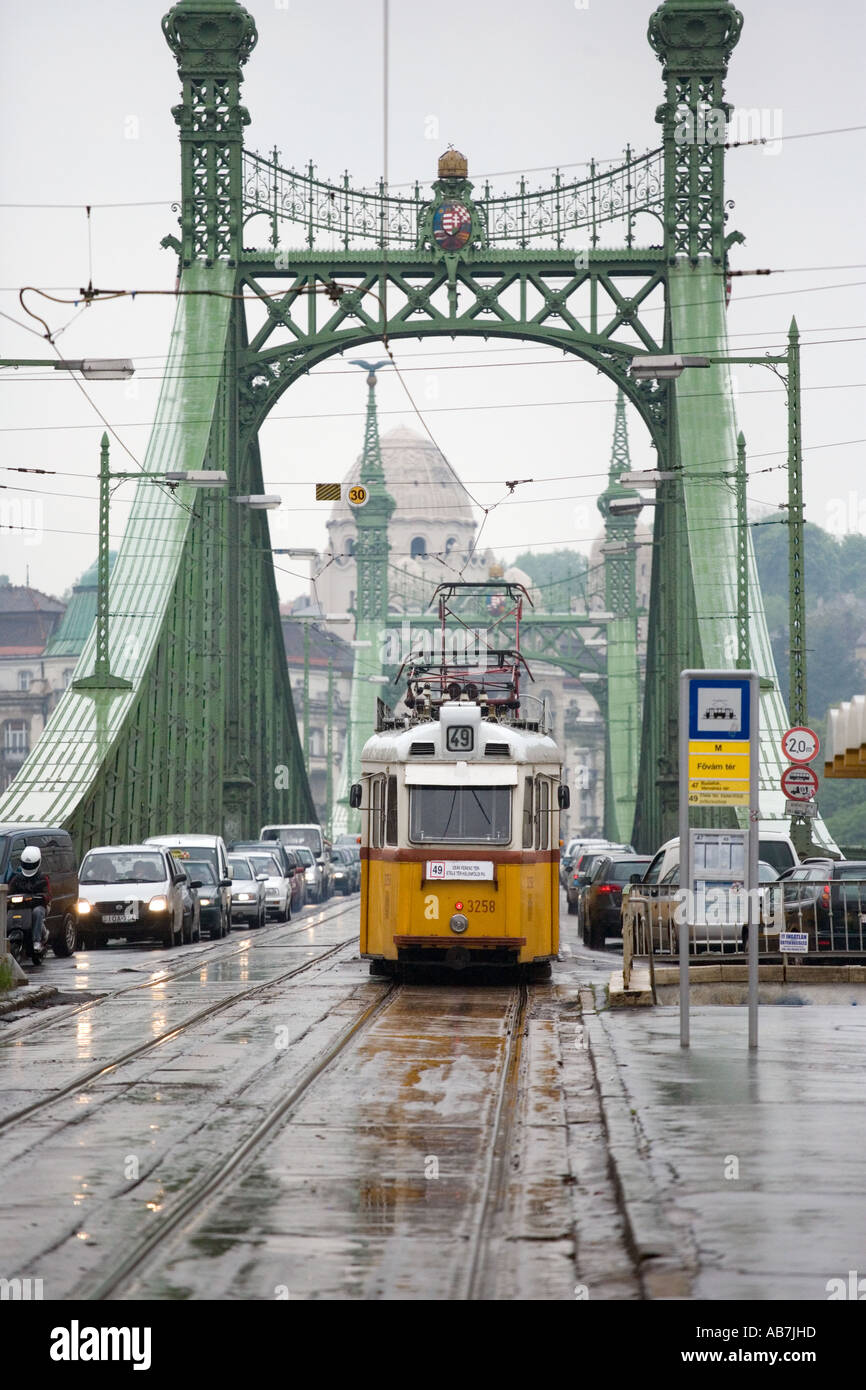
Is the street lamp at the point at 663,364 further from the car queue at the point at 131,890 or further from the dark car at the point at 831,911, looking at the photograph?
the dark car at the point at 831,911

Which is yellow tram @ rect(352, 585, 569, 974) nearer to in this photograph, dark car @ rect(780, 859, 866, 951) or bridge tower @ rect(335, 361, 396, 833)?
dark car @ rect(780, 859, 866, 951)

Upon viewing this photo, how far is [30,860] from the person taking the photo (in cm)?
2692

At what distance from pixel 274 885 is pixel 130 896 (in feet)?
39.5

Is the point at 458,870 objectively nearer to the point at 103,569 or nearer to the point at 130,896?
the point at 130,896

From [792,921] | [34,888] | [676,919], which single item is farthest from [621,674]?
[676,919]

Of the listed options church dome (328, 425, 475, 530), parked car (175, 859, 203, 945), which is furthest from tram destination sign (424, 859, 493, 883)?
church dome (328, 425, 475, 530)

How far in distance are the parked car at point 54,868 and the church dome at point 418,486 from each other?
151775mm

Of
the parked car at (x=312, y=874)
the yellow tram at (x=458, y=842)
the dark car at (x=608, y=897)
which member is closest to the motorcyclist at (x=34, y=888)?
the yellow tram at (x=458, y=842)

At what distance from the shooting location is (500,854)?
75.7 ft

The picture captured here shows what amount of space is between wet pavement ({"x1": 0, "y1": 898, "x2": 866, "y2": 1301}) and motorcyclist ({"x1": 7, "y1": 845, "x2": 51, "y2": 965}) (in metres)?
6.15

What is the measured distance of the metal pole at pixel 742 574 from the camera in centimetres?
3978

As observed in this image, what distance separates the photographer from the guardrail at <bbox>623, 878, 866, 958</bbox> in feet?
80.1

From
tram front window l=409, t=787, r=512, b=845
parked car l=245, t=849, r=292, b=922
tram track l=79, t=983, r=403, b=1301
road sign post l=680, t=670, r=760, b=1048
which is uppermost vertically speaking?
road sign post l=680, t=670, r=760, b=1048
